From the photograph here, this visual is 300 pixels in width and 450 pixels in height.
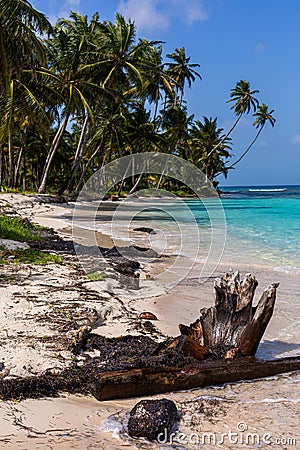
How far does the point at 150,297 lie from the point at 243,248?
869cm

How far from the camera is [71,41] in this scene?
28.1 metres

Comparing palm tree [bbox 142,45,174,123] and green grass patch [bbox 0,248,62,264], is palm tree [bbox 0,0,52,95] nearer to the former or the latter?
green grass patch [bbox 0,248,62,264]

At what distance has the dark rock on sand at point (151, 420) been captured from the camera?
3154mm

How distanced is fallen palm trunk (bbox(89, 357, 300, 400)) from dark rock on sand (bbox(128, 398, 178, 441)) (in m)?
0.39

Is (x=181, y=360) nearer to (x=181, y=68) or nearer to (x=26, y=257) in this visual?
(x=26, y=257)

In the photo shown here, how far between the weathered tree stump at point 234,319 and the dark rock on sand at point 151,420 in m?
1.38

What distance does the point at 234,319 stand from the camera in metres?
4.82

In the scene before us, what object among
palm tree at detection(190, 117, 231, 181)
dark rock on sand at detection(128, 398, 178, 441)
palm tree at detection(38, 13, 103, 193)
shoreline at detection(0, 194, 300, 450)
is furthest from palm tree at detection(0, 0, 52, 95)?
palm tree at detection(190, 117, 231, 181)

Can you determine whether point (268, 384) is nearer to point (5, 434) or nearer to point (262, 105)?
point (5, 434)

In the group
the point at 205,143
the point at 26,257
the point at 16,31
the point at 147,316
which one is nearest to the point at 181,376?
the point at 147,316

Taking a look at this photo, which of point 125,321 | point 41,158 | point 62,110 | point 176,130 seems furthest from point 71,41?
point 125,321

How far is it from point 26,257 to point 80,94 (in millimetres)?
18006

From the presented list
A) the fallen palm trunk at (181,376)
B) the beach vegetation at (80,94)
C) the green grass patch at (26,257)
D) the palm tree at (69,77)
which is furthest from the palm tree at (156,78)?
the fallen palm trunk at (181,376)

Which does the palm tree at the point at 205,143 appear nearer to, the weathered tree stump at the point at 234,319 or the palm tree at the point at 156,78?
the palm tree at the point at 156,78
